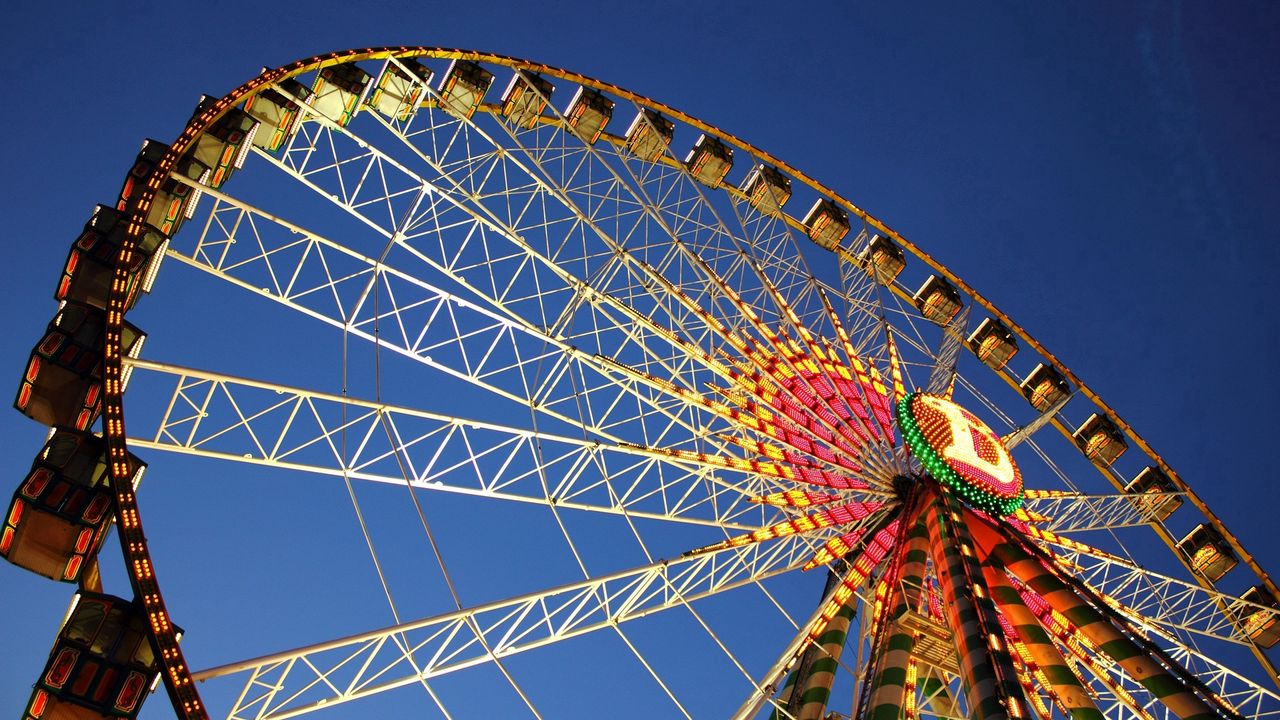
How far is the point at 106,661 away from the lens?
375 inches

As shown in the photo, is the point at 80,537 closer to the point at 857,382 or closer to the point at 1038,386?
the point at 857,382

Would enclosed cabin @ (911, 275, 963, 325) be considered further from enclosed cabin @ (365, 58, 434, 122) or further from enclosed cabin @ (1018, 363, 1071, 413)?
enclosed cabin @ (365, 58, 434, 122)

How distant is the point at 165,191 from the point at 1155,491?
70.6 ft

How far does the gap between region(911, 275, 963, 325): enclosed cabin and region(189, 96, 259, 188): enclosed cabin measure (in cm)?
1630

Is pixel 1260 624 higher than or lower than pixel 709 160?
lower

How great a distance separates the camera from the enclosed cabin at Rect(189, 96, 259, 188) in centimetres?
1445

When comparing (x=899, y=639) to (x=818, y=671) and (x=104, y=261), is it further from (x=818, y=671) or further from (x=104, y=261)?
(x=104, y=261)

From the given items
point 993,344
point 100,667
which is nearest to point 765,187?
point 993,344

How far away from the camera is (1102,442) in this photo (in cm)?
2659

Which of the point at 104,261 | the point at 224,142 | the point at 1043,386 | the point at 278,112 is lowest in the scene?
the point at 104,261

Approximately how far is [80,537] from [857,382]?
12.5 metres

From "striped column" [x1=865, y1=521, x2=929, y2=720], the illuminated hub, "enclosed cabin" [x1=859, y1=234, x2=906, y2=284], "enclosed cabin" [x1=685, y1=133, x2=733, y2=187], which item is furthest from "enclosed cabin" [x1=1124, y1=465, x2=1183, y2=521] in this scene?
"enclosed cabin" [x1=685, y1=133, x2=733, y2=187]

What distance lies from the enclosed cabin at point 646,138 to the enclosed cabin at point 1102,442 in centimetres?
1288

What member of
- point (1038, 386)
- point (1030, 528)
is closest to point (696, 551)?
point (1030, 528)
